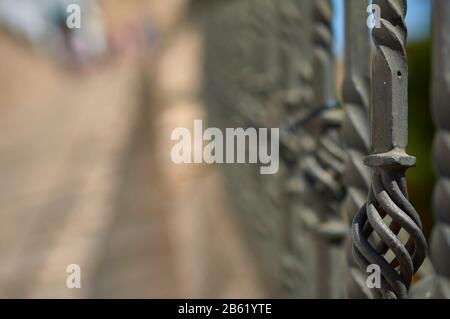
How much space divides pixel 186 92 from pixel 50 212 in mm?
1592

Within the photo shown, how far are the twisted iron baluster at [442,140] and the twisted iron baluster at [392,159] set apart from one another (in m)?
0.13

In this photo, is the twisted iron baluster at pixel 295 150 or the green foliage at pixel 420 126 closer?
the twisted iron baluster at pixel 295 150

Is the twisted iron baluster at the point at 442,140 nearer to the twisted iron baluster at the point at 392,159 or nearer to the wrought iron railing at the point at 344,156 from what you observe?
the wrought iron railing at the point at 344,156

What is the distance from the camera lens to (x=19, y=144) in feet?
31.4

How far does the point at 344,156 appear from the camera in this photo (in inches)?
49.4

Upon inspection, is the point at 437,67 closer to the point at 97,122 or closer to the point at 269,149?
the point at 269,149

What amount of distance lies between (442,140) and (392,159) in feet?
0.61

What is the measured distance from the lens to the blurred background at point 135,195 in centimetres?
359

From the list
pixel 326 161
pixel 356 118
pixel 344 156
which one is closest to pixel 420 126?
pixel 326 161

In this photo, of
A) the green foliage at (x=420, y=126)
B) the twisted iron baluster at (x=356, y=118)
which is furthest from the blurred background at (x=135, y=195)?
the twisted iron baluster at (x=356, y=118)

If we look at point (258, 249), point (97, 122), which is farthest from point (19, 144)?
point (258, 249)

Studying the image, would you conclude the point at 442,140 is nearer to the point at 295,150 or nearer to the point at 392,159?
the point at 392,159

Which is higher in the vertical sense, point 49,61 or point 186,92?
point 49,61

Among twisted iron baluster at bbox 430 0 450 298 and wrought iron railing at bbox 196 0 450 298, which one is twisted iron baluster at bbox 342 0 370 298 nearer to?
wrought iron railing at bbox 196 0 450 298
